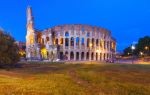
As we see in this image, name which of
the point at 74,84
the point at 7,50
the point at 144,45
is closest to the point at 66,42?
the point at 144,45

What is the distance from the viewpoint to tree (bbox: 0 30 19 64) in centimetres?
6419

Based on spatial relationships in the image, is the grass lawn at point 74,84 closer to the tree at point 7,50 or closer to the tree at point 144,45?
the tree at point 7,50

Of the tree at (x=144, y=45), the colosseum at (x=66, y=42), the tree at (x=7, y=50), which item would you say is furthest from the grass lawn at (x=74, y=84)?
the tree at (x=144, y=45)

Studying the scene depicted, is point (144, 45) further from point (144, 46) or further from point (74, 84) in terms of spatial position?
point (74, 84)

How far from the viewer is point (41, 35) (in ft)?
513

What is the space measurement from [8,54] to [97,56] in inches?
3803

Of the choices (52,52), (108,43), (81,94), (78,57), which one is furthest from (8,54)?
(108,43)

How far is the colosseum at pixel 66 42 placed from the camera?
14550 cm

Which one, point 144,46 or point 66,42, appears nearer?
point 66,42

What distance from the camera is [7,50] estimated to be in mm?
65875

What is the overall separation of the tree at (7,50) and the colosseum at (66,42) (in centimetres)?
7266

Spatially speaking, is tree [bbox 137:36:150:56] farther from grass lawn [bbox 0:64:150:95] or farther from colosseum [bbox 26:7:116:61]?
grass lawn [bbox 0:64:150:95]

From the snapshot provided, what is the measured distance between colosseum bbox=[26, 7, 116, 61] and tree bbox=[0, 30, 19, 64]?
238 ft

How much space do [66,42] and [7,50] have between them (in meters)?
88.7
